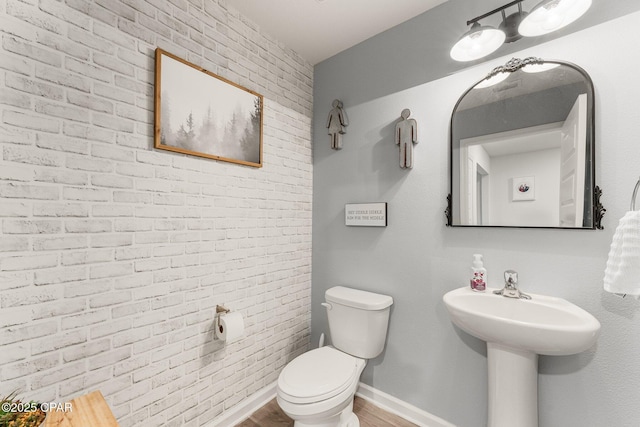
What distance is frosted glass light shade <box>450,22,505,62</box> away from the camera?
1.41 m

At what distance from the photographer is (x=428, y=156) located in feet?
5.61

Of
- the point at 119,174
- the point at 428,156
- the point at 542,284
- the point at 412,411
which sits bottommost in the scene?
the point at 412,411

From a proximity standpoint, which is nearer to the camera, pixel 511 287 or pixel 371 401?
pixel 511 287

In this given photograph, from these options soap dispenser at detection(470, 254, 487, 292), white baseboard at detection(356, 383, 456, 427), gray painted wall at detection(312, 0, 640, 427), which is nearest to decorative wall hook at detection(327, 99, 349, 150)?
gray painted wall at detection(312, 0, 640, 427)

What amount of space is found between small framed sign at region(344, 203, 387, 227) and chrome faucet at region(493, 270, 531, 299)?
739 mm

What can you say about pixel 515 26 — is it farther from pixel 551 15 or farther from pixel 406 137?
pixel 406 137

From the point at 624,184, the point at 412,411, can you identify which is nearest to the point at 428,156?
the point at 624,184

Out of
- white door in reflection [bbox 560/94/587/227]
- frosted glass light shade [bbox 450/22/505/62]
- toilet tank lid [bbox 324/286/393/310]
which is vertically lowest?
toilet tank lid [bbox 324/286/393/310]

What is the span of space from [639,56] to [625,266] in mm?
917

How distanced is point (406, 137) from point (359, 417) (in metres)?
1.84

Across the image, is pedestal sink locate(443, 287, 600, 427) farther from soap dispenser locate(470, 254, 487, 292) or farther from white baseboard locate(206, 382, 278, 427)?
white baseboard locate(206, 382, 278, 427)

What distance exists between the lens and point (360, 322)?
5.74 feet

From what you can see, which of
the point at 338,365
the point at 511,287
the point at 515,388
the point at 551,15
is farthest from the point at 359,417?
the point at 551,15

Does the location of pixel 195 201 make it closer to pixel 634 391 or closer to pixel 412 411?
pixel 412 411
